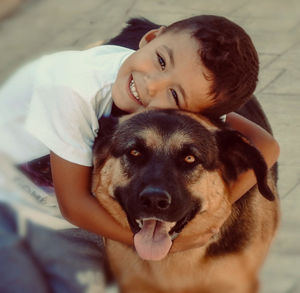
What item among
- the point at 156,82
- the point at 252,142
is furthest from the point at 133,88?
the point at 252,142

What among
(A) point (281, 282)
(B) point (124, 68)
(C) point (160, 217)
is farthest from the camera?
(A) point (281, 282)

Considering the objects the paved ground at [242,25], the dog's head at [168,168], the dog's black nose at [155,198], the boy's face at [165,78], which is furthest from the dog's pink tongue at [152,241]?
the paved ground at [242,25]

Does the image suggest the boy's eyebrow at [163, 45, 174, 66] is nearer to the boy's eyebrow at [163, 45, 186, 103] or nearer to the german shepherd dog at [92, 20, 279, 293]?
the boy's eyebrow at [163, 45, 186, 103]

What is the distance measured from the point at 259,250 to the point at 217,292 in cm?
27

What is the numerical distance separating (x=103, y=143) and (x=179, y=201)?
0.45 metres

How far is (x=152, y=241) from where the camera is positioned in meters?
2.84

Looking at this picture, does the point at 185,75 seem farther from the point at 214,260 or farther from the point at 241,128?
the point at 214,260

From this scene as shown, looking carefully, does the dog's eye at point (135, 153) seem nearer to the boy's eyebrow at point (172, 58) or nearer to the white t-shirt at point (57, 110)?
the white t-shirt at point (57, 110)

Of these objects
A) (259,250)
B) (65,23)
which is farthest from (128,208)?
(65,23)

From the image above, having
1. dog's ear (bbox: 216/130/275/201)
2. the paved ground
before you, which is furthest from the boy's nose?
the paved ground

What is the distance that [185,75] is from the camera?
2.75 meters

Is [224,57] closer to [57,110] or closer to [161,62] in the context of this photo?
[161,62]

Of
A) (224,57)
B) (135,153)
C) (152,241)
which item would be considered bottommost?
(152,241)

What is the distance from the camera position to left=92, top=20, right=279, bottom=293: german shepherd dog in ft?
9.05
